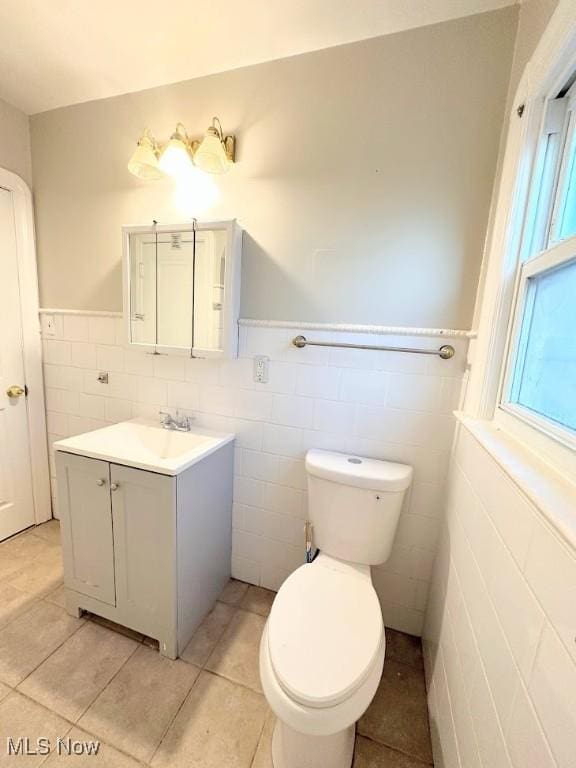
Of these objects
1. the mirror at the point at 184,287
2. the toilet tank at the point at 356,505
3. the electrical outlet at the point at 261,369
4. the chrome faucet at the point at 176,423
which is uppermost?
the mirror at the point at 184,287

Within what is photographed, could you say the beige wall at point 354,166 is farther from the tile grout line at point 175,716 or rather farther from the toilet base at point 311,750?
the tile grout line at point 175,716

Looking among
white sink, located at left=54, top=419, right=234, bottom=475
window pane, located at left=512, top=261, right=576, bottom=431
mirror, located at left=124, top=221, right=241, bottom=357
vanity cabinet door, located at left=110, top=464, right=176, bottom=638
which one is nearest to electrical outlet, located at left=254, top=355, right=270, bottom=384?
mirror, located at left=124, top=221, right=241, bottom=357

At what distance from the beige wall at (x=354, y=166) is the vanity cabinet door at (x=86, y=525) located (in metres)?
0.93

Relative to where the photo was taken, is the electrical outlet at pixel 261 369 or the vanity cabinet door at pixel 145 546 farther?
the electrical outlet at pixel 261 369

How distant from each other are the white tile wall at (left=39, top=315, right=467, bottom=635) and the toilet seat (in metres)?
0.38

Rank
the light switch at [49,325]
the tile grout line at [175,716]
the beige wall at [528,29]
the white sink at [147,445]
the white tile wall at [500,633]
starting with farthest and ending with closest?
1. the light switch at [49,325]
2. the white sink at [147,445]
3. the tile grout line at [175,716]
4. the beige wall at [528,29]
5. the white tile wall at [500,633]

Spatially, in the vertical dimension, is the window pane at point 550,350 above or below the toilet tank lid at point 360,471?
above

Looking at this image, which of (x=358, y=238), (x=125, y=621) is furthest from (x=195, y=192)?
(x=125, y=621)

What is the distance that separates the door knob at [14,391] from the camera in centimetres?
184

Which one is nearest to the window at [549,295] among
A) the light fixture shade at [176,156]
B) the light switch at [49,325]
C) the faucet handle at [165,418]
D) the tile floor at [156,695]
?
the tile floor at [156,695]

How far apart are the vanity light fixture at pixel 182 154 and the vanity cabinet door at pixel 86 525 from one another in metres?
1.28

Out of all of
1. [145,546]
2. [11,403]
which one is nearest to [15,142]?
[11,403]

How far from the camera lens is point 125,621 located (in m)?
1.37

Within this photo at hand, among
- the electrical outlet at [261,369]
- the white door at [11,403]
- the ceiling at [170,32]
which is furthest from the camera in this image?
the white door at [11,403]
